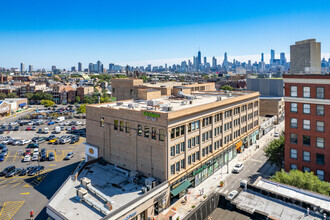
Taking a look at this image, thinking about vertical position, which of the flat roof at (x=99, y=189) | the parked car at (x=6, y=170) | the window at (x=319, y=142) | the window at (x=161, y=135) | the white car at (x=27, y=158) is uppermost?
the window at (x=161, y=135)

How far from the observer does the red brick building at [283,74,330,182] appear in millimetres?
41406

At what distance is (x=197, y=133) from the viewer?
45938 mm

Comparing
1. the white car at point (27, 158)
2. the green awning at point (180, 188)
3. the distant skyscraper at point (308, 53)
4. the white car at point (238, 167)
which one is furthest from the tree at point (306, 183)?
the white car at point (27, 158)

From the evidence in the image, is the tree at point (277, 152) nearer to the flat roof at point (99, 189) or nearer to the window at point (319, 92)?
the window at point (319, 92)

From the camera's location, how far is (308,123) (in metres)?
43.2

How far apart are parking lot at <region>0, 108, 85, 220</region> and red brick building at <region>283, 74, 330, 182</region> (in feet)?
149

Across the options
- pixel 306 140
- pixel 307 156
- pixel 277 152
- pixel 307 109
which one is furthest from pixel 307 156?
pixel 277 152

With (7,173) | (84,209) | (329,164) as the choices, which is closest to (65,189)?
(84,209)

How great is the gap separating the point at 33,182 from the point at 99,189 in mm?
21610

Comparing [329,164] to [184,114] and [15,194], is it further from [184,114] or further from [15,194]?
[15,194]

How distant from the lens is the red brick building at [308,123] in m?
41.4

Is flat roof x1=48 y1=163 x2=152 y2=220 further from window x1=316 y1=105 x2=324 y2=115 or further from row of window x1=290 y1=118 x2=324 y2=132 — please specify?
window x1=316 y1=105 x2=324 y2=115

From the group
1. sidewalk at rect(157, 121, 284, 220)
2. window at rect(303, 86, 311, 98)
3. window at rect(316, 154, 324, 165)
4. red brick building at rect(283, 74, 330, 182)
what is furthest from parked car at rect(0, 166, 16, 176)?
window at rect(303, 86, 311, 98)

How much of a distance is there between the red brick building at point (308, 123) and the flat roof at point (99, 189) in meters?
29.3
